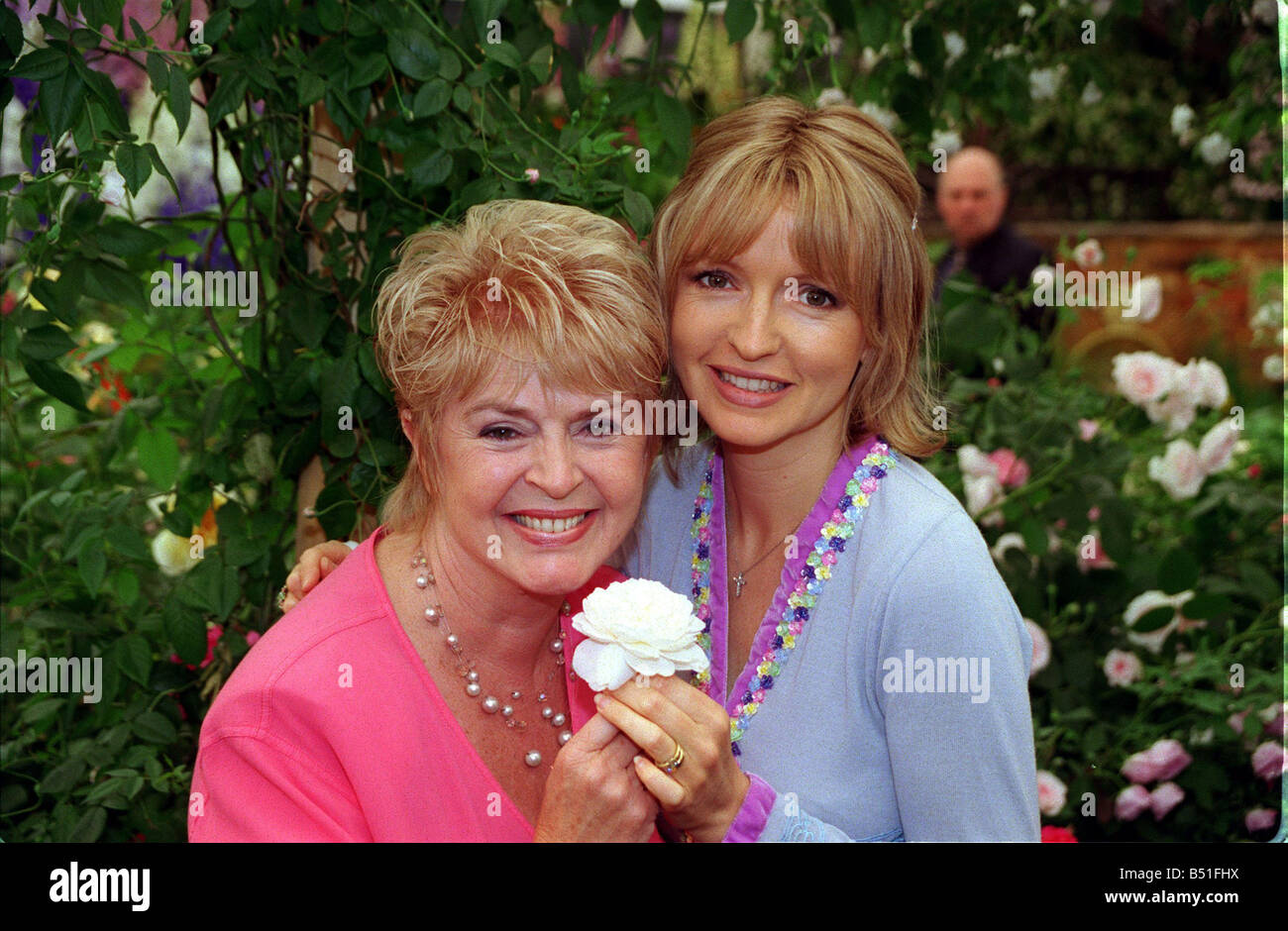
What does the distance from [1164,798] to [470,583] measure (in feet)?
5.23

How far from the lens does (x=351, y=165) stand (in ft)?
6.01

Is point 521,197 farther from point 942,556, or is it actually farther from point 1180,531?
point 1180,531

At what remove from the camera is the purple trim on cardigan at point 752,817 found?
4.73 feet

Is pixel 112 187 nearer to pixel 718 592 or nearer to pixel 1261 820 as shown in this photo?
pixel 718 592

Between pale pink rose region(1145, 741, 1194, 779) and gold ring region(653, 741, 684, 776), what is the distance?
1442 millimetres

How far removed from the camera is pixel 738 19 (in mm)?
1884

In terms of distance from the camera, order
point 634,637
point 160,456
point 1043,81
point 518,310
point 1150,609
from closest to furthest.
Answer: point 634,637 → point 518,310 → point 160,456 → point 1150,609 → point 1043,81

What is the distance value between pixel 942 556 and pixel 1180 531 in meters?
1.60

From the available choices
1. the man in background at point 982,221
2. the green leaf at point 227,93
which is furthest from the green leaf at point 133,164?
the man in background at point 982,221

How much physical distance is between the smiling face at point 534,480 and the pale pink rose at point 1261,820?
1.67 meters

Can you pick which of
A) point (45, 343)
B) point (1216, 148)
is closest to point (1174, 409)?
point (1216, 148)
